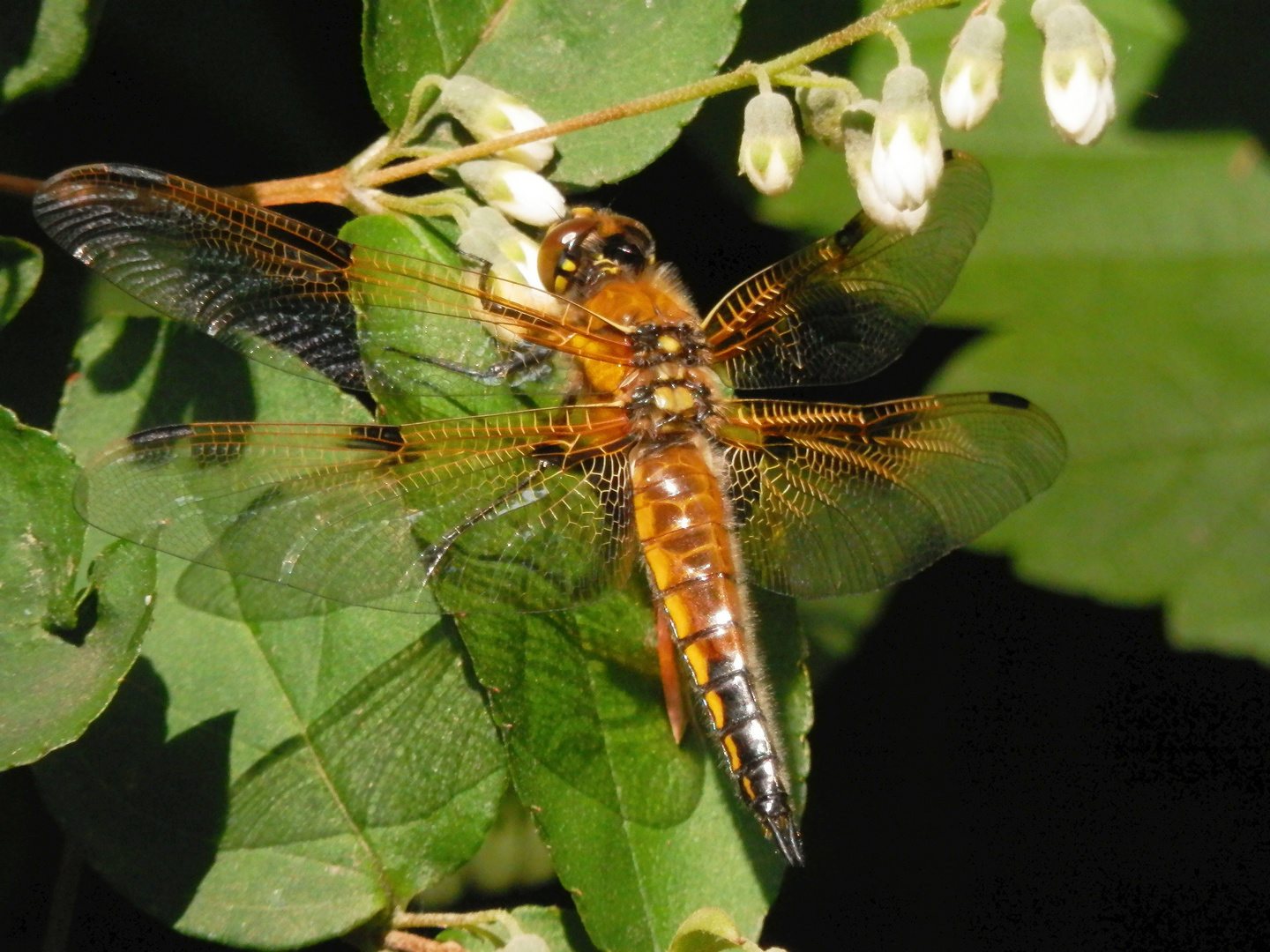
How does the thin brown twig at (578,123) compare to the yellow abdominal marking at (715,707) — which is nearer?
the thin brown twig at (578,123)

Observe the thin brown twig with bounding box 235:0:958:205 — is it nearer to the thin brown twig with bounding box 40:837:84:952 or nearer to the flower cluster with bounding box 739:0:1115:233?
the flower cluster with bounding box 739:0:1115:233

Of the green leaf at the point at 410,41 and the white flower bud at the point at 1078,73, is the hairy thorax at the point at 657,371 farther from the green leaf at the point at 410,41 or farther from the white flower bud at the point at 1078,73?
the white flower bud at the point at 1078,73

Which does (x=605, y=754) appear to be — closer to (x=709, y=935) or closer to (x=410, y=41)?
(x=709, y=935)

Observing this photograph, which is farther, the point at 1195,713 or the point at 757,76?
the point at 1195,713

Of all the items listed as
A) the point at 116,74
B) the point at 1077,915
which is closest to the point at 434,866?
the point at 116,74

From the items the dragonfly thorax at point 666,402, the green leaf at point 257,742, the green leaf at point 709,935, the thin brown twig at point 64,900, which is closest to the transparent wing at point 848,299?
the dragonfly thorax at point 666,402

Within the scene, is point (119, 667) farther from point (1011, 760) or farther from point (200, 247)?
point (1011, 760)
